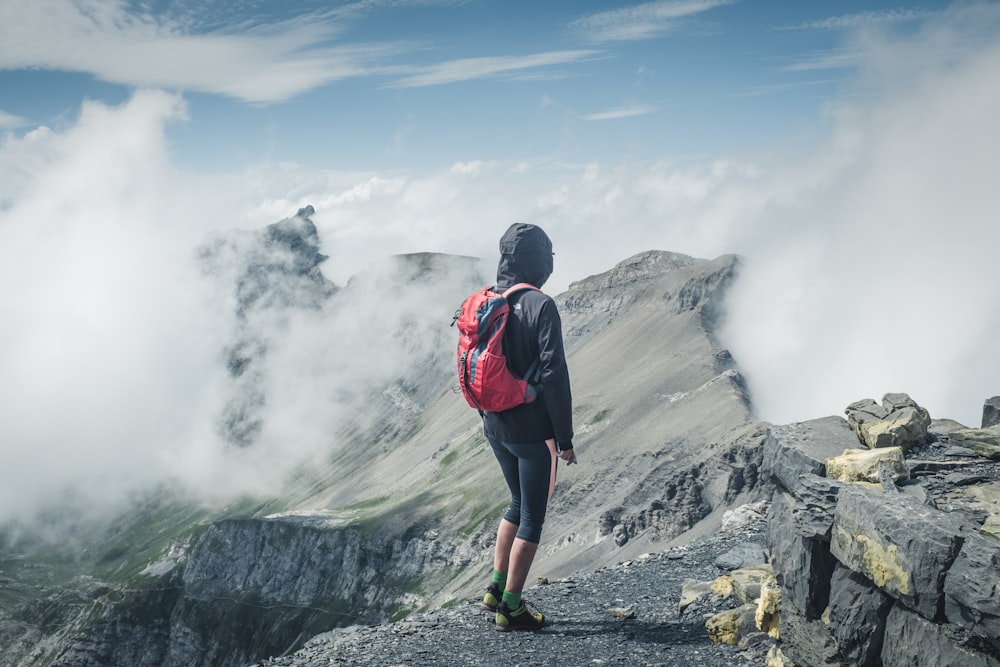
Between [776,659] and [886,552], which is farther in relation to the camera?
[776,659]

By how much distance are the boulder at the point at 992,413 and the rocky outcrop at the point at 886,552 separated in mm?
2233

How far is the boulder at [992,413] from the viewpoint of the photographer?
12.5 meters

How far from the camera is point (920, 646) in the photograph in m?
7.14

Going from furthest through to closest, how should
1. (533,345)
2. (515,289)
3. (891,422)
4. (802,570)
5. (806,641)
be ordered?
(891,422) < (515,289) < (533,345) < (802,570) < (806,641)

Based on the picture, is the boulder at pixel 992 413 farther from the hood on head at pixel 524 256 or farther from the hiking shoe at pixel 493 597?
the hiking shoe at pixel 493 597

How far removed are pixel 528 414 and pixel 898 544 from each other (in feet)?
14.0

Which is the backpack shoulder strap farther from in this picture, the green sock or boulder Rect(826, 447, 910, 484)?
boulder Rect(826, 447, 910, 484)

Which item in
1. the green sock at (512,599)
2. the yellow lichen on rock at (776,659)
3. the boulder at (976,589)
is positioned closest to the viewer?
the boulder at (976,589)

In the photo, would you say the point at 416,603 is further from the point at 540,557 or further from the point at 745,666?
the point at 745,666

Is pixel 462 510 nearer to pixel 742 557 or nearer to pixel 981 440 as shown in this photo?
pixel 742 557

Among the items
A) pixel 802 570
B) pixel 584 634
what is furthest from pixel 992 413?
pixel 584 634

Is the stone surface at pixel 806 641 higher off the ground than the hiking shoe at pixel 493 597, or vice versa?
the stone surface at pixel 806 641

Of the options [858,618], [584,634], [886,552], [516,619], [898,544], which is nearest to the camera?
[898,544]

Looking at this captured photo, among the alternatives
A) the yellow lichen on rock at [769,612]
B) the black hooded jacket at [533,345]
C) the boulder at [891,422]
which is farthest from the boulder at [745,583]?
the black hooded jacket at [533,345]
